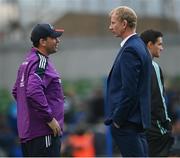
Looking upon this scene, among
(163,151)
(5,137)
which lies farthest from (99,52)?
(163,151)

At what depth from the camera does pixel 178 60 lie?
20.7m

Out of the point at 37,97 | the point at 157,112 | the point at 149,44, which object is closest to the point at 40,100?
the point at 37,97

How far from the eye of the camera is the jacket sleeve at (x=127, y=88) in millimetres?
7074

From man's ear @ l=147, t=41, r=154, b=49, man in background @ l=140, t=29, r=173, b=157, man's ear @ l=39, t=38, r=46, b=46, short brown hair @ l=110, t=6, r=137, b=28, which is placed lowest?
man in background @ l=140, t=29, r=173, b=157

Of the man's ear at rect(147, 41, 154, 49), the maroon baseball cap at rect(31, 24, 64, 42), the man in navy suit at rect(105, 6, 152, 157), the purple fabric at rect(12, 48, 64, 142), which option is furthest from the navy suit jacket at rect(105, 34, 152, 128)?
the man's ear at rect(147, 41, 154, 49)

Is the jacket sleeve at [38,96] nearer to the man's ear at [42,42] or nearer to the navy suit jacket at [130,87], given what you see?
the man's ear at [42,42]

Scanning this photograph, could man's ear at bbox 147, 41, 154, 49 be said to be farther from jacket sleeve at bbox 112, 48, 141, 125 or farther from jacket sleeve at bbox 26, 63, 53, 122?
jacket sleeve at bbox 26, 63, 53, 122

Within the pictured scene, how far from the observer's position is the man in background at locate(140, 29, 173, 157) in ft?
26.4

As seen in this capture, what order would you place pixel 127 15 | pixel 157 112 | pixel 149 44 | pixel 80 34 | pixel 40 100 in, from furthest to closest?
pixel 80 34
pixel 149 44
pixel 157 112
pixel 127 15
pixel 40 100

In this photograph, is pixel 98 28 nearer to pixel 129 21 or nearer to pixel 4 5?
pixel 4 5

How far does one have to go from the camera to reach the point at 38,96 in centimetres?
707

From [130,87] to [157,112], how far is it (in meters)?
1.08

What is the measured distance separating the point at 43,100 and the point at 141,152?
113cm

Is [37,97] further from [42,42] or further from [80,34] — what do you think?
[80,34]
